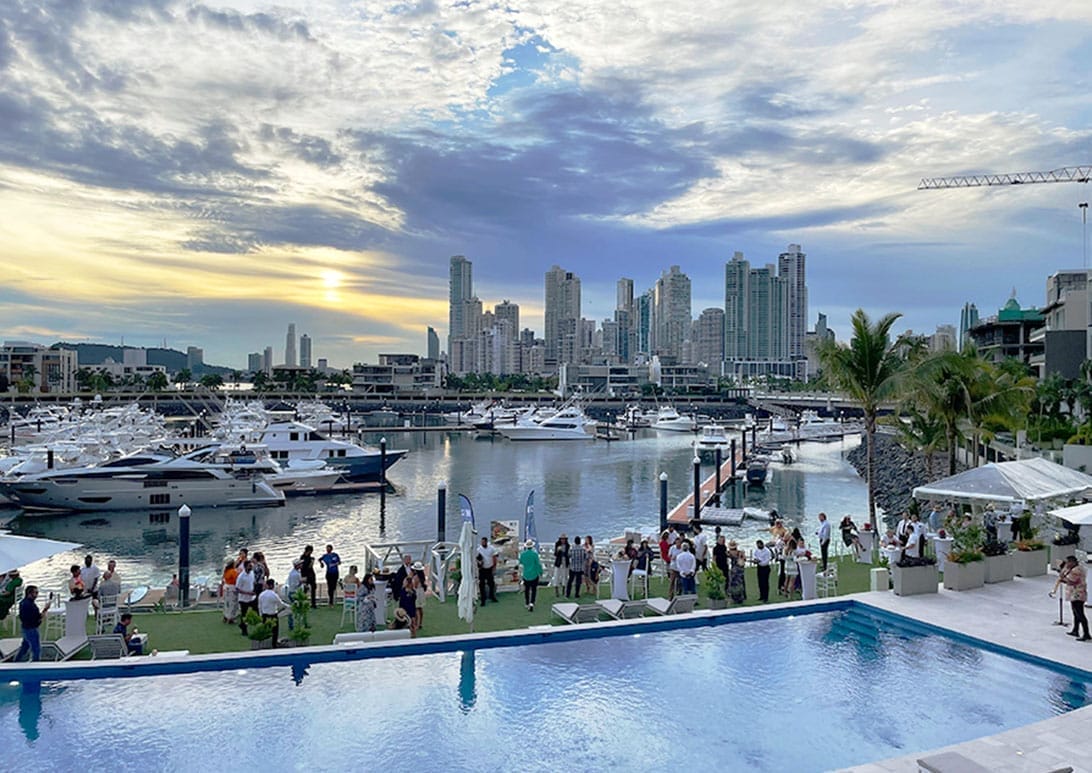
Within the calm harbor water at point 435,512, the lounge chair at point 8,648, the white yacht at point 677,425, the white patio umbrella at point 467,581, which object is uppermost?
the white patio umbrella at point 467,581

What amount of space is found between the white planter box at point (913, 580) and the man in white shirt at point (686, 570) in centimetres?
411

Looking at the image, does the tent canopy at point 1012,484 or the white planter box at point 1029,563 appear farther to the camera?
the tent canopy at point 1012,484

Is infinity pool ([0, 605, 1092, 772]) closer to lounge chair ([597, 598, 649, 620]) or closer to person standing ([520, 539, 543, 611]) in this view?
lounge chair ([597, 598, 649, 620])

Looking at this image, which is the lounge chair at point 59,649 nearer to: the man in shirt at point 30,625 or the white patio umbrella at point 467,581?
the man in shirt at point 30,625

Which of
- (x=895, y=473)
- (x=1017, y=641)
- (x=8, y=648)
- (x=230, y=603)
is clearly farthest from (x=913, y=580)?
(x=895, y=473)

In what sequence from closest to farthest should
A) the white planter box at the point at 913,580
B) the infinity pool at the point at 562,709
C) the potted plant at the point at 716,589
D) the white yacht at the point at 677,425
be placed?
the infinity pool at the point at 562,709 < the potted plant at the point at 716,589 < the white planter box at the point at 913,580 < the white yacht at the point at 677,425

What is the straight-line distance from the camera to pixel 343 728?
9961 millimetres

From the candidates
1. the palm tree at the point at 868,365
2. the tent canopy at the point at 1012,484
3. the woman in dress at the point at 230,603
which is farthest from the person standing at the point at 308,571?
the palm tree at the point at 868,365

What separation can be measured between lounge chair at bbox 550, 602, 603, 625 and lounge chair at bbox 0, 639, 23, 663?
9.02m

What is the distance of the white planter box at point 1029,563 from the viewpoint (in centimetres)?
1717

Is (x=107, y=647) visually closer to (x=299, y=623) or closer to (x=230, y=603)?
(x=230, y=603)

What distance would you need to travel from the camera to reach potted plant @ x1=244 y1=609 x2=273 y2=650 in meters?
12.6

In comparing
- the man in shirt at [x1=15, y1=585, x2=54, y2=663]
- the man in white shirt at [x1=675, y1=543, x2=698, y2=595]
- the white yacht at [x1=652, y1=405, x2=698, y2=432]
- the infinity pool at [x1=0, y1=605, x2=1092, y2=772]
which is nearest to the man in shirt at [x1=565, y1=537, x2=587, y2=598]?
the man in white shirt at [x1=675, y1=543, x2=698, y2=595]

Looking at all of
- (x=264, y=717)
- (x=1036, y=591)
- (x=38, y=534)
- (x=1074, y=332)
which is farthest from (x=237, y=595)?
(x=1074, y=332)
